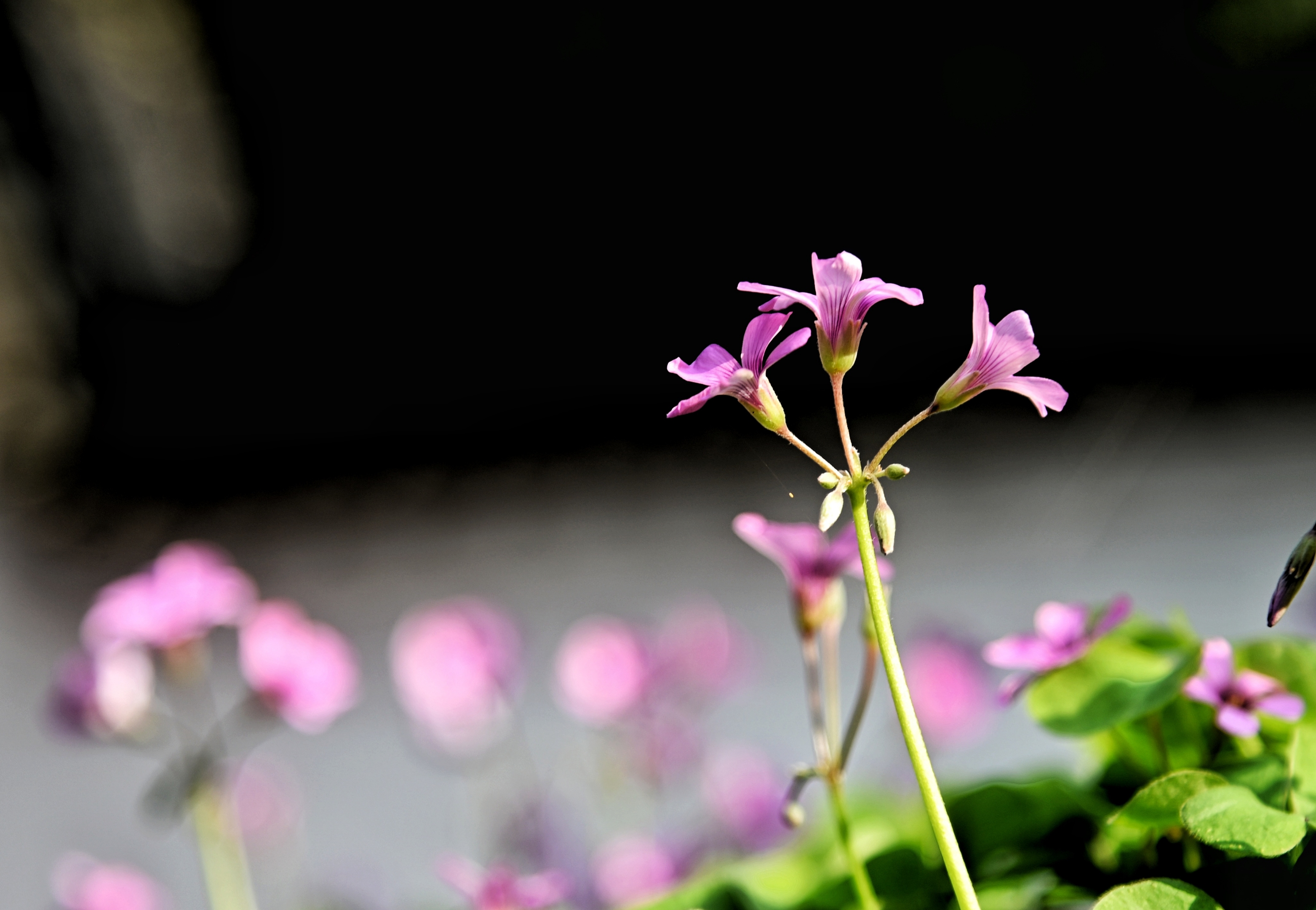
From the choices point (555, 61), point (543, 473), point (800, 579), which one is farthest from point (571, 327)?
point (800, 579)

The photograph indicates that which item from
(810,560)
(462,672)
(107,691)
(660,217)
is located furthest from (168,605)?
(660,217)

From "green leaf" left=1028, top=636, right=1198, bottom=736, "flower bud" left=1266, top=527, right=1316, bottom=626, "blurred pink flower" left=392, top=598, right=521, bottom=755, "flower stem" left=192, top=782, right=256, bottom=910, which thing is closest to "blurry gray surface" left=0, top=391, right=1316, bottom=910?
"blurred pink flower" left=392, top=598, right=521, bottom=755

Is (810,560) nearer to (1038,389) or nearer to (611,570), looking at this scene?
(1038,389)

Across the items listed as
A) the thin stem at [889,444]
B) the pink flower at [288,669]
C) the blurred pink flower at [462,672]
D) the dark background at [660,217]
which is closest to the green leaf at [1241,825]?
the thin stem at [889,444]

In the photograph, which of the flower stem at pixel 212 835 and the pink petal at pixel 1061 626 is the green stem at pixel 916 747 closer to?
the pink petal at pixel 1061 626

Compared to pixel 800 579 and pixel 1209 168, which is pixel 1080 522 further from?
pixel 800 579

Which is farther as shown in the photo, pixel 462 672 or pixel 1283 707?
pixel 462 672
